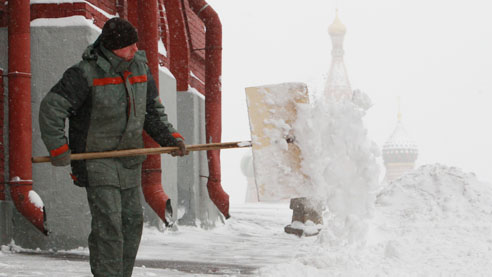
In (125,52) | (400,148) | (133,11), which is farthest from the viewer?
(400,148)

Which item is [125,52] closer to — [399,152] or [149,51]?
[149,51]

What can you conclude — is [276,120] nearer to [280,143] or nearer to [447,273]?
[280,143]

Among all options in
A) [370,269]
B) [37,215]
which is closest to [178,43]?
[37,215]

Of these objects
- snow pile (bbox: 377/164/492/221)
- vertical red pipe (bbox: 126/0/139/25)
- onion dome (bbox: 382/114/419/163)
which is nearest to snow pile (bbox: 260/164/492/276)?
snow pile (bbox: 377/164/492/221)

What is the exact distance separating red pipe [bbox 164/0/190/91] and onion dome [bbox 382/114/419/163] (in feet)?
249

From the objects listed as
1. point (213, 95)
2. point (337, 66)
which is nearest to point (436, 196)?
point (213, 95)

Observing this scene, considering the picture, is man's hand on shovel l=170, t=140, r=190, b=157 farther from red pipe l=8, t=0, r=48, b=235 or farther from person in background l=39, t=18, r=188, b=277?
red pipe l=8, t=0, r=48, b=235

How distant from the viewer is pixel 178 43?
1059cm

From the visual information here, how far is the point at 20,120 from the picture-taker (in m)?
6.87

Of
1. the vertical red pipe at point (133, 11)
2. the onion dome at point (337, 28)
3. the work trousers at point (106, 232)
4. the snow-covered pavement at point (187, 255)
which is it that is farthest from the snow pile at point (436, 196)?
the onion dome at point (337, 28)

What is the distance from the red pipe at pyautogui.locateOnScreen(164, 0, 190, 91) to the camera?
10531mm

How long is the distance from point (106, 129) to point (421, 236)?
5098 mm

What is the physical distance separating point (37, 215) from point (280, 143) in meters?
3.03

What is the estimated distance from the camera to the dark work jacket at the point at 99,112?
13.3ft
